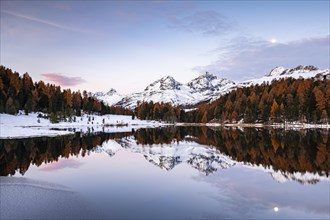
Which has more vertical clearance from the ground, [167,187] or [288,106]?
[288,106]

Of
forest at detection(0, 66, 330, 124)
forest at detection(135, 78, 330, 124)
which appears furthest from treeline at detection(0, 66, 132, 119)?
forest at detection(135, 78, 330, 124)

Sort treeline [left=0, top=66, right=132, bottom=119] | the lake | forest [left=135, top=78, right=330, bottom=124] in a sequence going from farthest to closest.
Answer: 1. forest [left=135, top=78, right=330, bottom=124]
2. treeline [left=0, top=66, right=132, bottom=119]
3. the lake

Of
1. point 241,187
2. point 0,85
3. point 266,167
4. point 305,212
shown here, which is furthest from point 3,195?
point 0,85

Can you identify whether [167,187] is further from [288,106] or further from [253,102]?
[253,102]

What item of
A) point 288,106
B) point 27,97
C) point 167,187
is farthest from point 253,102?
point 167,187

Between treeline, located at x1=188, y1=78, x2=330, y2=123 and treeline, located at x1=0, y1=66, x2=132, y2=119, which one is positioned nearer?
treeline, located at x1=0, y1=66, x2=132, y2=119

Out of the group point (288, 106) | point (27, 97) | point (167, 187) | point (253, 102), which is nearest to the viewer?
point (167, 187)

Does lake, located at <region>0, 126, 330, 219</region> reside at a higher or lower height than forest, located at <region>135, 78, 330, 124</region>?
lower

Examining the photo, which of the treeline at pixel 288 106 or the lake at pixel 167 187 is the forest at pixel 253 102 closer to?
the treeline at pixel 288 106

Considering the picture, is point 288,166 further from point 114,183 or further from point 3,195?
point 3,195

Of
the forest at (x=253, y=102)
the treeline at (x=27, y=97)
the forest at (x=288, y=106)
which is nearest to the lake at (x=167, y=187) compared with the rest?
the treeline at (x=27, y=97)

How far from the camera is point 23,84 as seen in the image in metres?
152

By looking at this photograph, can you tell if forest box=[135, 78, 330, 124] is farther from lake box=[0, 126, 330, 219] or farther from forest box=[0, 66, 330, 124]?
lake box=[0, 126, 330, 219]

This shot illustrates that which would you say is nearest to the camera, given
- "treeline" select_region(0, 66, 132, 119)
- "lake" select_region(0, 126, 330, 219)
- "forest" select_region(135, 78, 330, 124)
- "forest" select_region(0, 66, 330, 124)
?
"lake" select_region(0, 126, 330, 219)
